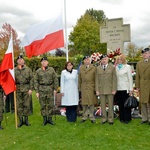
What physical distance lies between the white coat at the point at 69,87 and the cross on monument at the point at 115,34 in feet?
14.1

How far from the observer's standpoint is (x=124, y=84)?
20.9ft

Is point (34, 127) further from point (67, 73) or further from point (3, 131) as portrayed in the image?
point (67, 73)

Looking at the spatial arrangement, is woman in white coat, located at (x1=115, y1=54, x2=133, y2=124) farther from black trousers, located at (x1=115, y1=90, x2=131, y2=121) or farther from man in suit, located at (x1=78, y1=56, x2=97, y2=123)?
man in suit, located at (x1=78, y1=56, x2=97, y2=123)

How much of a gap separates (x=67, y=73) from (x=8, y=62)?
1.54m

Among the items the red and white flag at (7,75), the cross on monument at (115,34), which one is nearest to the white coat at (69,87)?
the red and white flag at (7,75)

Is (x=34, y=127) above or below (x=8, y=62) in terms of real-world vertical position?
below

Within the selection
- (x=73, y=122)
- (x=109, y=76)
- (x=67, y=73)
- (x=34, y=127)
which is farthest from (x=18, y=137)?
(x=109, y=76)

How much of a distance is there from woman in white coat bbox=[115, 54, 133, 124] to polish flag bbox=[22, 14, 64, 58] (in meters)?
1.84

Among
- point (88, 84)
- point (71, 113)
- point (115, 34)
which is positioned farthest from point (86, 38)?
point (88, 84)

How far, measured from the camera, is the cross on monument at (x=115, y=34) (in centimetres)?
1068

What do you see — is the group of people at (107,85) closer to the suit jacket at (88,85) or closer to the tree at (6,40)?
the suit jacket at (88,85)

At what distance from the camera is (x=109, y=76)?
6332 millimetres

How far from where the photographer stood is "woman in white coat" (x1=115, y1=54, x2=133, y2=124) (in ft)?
20.9

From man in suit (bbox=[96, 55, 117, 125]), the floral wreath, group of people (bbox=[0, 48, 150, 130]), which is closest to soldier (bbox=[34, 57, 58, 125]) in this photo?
group of people (bbox=[0, 48, 150, 130])
